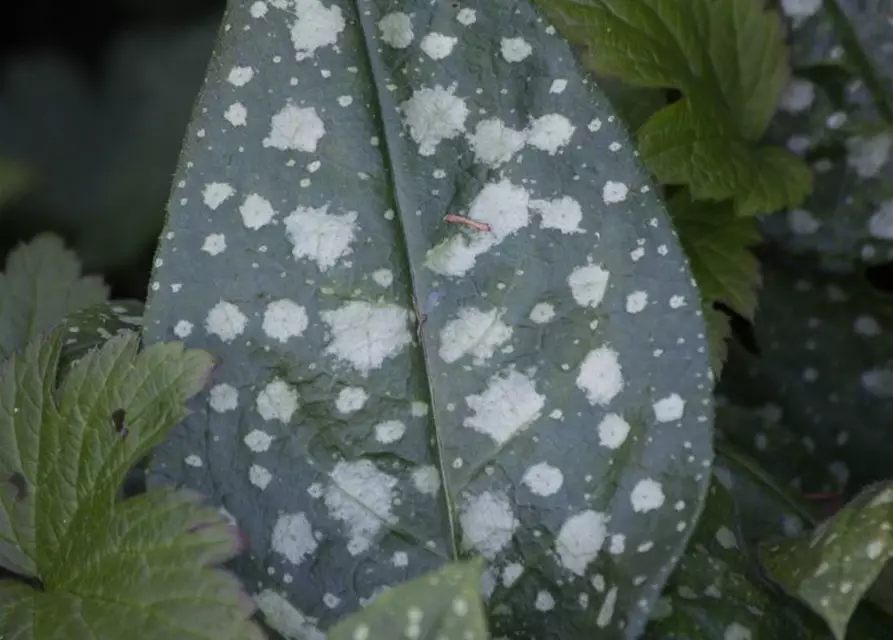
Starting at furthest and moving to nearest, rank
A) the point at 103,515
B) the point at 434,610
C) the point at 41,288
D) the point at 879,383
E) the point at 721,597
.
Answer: the point at 879,383
the point at 41,288
the point at 721,597
the point at 103,515
the point at 434,610

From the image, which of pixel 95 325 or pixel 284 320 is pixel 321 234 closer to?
pixel 284 320

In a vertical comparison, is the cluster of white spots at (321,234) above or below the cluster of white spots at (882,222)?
above

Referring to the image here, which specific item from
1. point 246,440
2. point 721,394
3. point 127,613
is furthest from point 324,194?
point 721,394

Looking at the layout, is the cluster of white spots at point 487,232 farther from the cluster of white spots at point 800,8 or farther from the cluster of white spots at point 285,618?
the cluster of white spots at point 800,8

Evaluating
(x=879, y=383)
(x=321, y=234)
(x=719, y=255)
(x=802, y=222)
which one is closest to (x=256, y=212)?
(x=321, y=234)

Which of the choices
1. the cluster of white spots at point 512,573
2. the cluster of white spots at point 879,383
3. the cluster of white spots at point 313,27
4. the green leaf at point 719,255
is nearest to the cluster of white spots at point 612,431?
the cluster of white spots at point 512,573

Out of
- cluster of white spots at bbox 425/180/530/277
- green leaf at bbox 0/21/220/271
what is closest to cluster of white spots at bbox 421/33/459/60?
cluster of white spots at bbox 425/180/530/277
